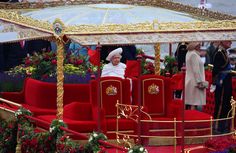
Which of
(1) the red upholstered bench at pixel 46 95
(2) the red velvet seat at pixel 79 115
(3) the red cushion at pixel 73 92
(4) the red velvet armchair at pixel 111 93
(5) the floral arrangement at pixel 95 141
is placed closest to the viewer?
(5) the floral arrangement at pixel 95 141

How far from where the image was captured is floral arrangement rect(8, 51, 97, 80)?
15719 millimetres

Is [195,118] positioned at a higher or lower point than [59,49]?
lower

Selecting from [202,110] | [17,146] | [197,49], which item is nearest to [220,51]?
[197,49]

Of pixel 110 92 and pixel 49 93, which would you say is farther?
pixel 49 93

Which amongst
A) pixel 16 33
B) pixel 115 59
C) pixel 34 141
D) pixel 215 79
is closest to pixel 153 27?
pixel 115 59

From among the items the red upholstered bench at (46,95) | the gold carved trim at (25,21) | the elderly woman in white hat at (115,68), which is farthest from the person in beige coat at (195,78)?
the gold carved trim at (25,21)

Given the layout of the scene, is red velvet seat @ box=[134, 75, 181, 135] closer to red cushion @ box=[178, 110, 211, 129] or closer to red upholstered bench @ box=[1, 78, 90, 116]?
red cushion @ box=[178, 110, 211, 129]

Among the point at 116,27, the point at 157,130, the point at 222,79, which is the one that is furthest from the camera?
the point at 222,79

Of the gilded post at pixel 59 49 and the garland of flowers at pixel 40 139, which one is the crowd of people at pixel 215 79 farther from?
the garland of flowers at pixel 40 139

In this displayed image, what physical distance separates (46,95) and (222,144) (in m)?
3.53

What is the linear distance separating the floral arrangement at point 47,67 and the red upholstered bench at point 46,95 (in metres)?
1.05

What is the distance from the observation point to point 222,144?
38.4ft

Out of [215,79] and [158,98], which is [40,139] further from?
[215,79]

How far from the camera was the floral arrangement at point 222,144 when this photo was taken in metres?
11.4
